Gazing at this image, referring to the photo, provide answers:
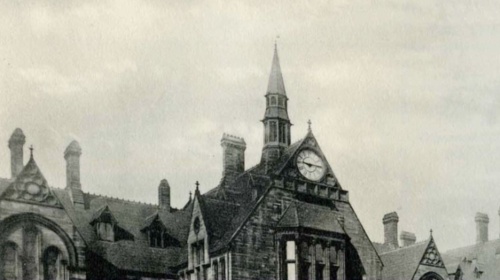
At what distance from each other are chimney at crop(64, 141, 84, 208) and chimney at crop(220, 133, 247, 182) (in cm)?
851

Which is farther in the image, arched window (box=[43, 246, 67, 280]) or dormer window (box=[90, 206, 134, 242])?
dormer window (box=[90, 206, 134, 242])

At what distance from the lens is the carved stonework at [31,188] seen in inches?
1378

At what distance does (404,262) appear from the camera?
45.4 meters

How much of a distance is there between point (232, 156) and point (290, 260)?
10.0 metres

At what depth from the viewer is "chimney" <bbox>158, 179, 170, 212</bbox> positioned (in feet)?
152

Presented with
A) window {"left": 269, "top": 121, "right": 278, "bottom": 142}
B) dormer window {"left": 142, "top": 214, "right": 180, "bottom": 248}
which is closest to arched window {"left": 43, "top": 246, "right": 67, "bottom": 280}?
dormer window {"left": 142, "top": 214, "right": 180, "bottom": 248}

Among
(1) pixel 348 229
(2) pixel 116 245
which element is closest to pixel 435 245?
(1) pixel 348 229

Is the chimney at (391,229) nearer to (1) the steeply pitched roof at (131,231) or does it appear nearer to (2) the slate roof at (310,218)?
(2) the slate roof at (310,218)

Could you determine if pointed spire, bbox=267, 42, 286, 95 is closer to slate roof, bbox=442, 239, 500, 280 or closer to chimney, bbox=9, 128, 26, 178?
chimney, bbox=9, 128, 26, 178

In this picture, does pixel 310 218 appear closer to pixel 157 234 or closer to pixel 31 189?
pixel 157 234

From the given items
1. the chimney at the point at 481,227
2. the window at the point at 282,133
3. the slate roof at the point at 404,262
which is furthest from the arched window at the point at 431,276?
the chimney at the point at 481,227

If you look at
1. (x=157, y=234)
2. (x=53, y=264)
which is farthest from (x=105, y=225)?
(x=53, y=264)

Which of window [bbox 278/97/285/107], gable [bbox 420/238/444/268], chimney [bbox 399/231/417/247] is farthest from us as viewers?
chimney [bbox 399/231/417/247]

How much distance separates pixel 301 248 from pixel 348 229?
4953 millimetres
